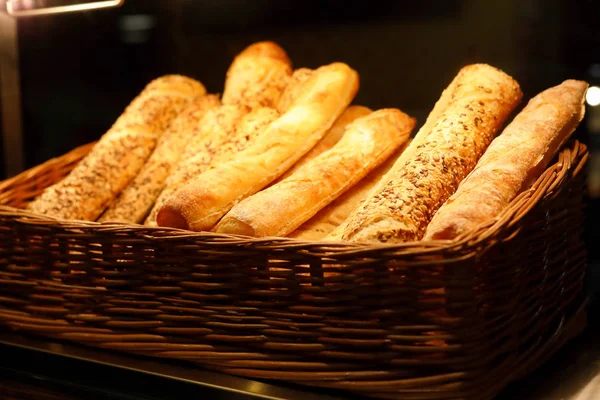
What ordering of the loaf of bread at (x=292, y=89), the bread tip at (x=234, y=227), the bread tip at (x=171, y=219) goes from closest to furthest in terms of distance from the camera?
1. the bread tip at (x=234, y=227)
2. the bread tip at (x=171, y=219)
3. the loaf of bread at (x=292, y=89)

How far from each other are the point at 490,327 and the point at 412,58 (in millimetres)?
1112

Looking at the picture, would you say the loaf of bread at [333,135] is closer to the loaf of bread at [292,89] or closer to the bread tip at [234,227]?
the loaf of bread at [292,89]

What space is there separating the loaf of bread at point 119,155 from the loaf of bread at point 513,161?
1.15m

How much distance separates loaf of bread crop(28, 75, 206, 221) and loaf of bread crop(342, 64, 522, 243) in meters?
0.90

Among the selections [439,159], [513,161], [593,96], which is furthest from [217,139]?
[593,96]

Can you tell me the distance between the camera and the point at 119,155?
83.0 inches

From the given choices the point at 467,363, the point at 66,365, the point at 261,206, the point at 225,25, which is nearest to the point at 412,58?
the point at 225,25

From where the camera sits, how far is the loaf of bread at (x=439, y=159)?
132cm

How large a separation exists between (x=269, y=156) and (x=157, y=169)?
49 cm

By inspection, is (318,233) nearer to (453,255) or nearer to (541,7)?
(453,255)

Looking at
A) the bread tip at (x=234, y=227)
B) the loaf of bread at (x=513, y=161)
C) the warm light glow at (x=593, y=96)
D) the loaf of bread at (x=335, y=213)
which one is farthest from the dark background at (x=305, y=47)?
the bread tip at (x=234, y=227)

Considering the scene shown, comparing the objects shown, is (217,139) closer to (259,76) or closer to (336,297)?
(259,76)

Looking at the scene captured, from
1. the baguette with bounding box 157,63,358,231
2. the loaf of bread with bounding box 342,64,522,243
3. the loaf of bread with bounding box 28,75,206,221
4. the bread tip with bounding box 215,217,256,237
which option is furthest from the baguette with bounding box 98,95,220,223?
the loaf of bread with bounding box 342,64,522,243

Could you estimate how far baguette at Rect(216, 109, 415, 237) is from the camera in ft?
4.81
